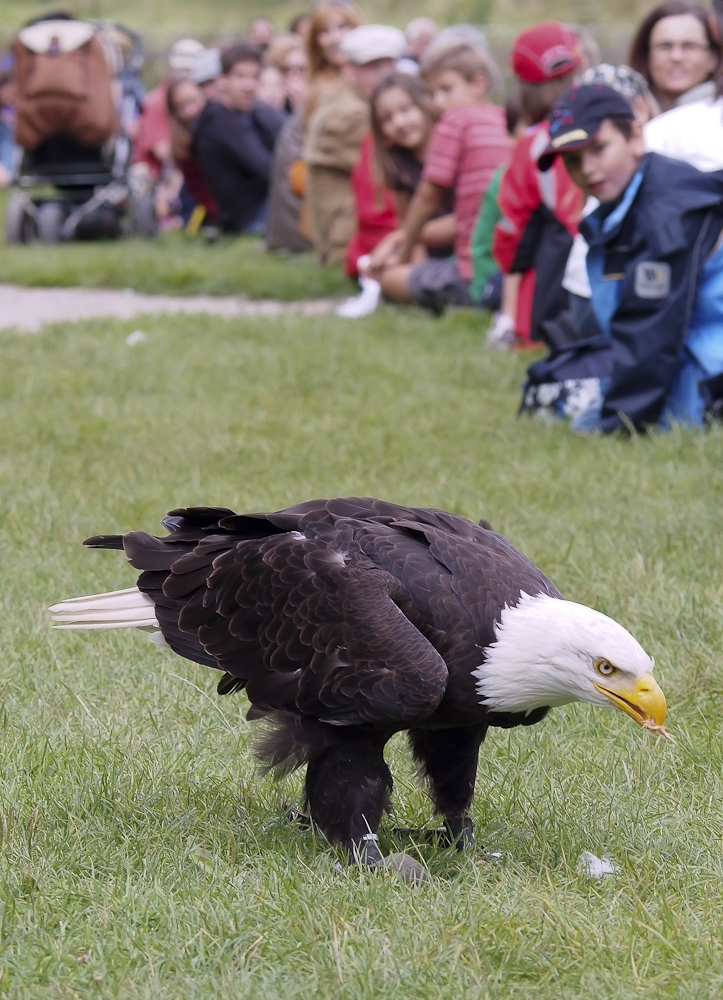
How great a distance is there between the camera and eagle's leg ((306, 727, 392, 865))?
120 inches

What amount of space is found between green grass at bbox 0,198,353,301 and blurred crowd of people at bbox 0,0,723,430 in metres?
0.41

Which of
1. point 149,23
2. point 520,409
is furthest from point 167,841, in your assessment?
point 149,23

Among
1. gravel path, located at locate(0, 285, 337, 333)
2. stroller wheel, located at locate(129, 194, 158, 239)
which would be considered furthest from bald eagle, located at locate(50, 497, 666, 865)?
stroller wheel, located at locate(129, 194, 158, 239)

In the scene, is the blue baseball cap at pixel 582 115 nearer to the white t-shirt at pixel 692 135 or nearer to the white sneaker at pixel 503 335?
the white t-shirt at pixel 692 135

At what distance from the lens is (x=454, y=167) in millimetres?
10227

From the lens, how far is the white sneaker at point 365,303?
420 inches

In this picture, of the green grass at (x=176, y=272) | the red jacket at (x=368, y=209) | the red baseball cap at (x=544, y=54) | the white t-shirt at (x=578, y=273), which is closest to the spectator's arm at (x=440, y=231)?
the red jacket at (x=368, y=209)

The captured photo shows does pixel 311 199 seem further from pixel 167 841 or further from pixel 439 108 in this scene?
pixel 167 841

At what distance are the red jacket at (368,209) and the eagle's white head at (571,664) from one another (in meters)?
9.01

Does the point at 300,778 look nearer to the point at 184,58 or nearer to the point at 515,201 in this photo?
the point at 515,201

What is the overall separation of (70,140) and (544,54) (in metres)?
8.08

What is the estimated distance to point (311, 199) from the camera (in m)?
13.1

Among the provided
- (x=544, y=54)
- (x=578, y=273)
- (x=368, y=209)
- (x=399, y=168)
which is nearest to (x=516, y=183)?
(x=544, y=54)

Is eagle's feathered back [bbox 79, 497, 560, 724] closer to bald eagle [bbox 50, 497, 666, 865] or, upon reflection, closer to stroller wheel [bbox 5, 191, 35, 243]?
bald eagle [bbox 50, 497, 666, 865]
